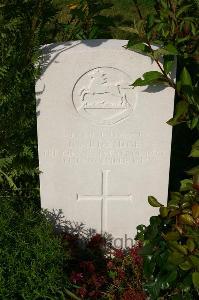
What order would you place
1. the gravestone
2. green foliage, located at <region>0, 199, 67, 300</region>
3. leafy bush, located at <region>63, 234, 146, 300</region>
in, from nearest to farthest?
green foliage, located at <region>0, 199, 67, 300</region>
the gravestone
leafy bush, located at <region>63, 234, 146, 300</region>

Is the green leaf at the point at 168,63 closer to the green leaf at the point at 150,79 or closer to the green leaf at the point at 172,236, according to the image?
the green leaf at the point at 150,79

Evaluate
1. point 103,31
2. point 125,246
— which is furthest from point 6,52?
point 125,246

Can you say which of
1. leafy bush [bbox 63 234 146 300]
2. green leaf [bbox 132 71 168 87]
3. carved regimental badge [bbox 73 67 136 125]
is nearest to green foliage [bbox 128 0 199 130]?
green leaf [bbox 132 71 168 87]

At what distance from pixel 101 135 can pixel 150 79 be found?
443 mm

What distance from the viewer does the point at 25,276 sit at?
2588mm

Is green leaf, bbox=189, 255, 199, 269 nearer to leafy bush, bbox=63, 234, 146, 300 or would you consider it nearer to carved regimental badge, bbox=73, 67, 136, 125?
leafy bush, bbox=63, 234, 146, 300

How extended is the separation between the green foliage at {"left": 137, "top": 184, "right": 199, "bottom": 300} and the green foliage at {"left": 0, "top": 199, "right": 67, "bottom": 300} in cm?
47

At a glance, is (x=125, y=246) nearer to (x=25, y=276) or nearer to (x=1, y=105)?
(x=25, y=276)

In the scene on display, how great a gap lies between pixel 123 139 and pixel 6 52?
0.78 m

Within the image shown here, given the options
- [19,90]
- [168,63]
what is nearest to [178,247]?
[168,63]

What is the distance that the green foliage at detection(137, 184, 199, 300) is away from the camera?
89.3 inches

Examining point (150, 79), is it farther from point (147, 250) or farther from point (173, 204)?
point (147, 250)

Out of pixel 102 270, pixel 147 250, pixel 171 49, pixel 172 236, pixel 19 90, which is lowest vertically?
pixel 102 270

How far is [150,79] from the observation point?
2611mm
